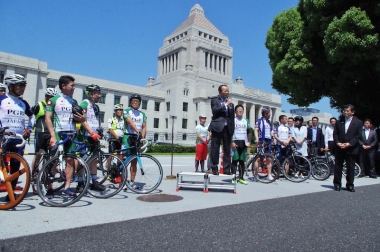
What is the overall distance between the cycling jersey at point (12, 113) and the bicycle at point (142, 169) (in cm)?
→ 173

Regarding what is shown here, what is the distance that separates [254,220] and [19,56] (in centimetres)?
4783

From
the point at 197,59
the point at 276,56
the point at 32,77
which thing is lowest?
the point at 276,56

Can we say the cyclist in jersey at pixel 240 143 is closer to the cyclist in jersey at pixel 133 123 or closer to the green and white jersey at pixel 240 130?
the green and white jersey at pixel 240 130

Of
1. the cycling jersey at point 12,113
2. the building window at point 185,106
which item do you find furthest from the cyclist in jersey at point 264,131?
the building window at point 185,106

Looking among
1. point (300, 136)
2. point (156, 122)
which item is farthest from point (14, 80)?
point (156, 122)

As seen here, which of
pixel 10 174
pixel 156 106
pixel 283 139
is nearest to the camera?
pixel 10 174

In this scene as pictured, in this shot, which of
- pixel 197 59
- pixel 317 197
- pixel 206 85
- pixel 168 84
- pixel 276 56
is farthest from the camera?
pixel 197 59

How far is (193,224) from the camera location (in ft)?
12.6

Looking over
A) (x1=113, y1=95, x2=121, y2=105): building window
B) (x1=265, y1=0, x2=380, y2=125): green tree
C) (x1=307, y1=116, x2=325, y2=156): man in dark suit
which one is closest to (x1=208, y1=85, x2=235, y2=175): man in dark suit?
(x1=307, y1=116, x2=325, y2=156): man in dark suit

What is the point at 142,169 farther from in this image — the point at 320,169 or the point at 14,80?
the point at 320,169

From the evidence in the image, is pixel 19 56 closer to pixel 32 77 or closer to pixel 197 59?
pixel 32 77

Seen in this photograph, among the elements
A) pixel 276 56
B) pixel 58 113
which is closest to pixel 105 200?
pixel 58 113

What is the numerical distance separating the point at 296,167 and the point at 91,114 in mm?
5769

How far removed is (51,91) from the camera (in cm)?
614
